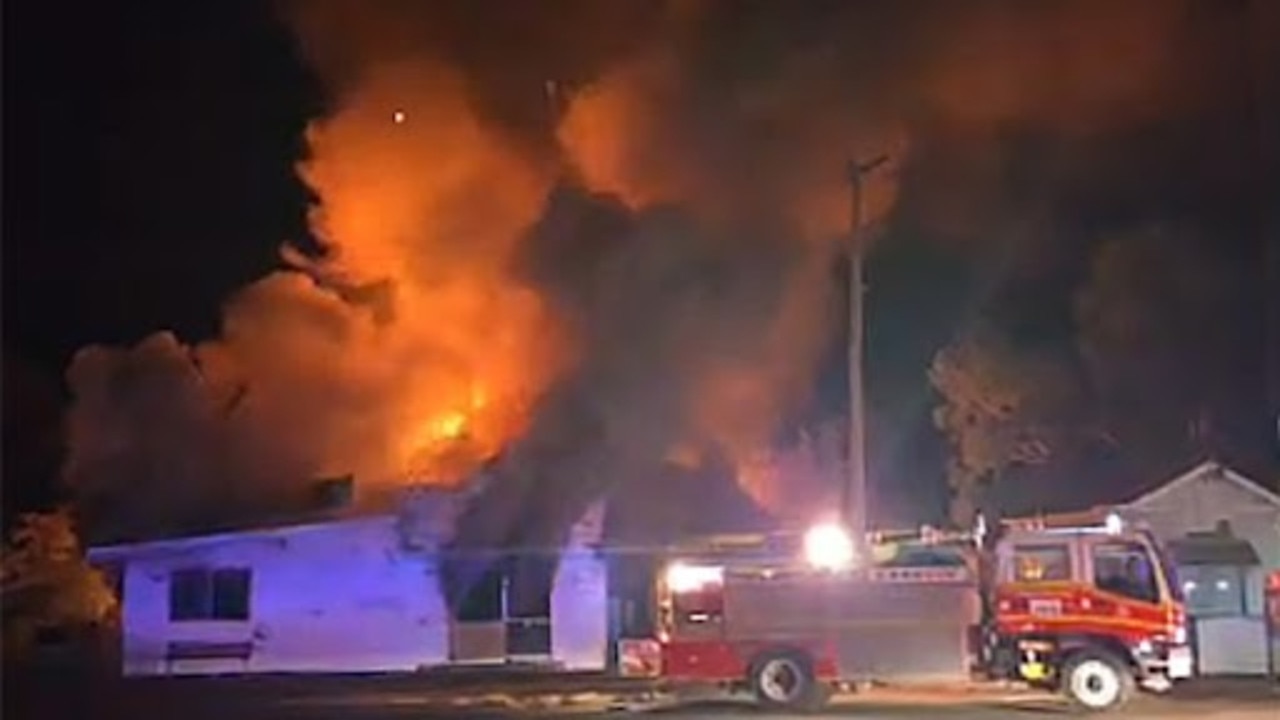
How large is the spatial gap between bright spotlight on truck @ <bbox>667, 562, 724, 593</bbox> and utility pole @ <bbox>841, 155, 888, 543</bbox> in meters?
1.11

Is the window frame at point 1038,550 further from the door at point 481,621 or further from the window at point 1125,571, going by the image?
the door at point 481,621

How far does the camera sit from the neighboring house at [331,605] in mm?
10961

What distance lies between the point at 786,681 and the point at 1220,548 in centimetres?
238

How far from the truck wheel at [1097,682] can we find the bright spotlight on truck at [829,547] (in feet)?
4.14

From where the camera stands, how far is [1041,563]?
30.4 feet

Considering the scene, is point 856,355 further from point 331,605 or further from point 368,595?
point 331,605

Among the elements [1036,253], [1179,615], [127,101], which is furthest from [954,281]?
[127,101]

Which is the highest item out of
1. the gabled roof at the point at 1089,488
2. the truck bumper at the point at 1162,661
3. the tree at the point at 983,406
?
the tree at the point at 983,406

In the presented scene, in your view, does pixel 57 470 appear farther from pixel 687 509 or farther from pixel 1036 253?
pixel 1036 253

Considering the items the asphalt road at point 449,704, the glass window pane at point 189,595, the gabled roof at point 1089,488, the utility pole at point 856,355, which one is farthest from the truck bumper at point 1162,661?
the glass window pane at point 189,595

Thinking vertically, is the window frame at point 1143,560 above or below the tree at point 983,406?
below

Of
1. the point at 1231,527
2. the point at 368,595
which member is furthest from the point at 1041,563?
the point at 368,595

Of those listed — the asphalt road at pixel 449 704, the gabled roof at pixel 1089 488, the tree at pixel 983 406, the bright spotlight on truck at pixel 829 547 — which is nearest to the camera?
the asphalt road at pixel 449 704

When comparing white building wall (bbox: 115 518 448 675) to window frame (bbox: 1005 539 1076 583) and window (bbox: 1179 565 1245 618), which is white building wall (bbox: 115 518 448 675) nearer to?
window frame (bbox: 1005 539 1076 583)
